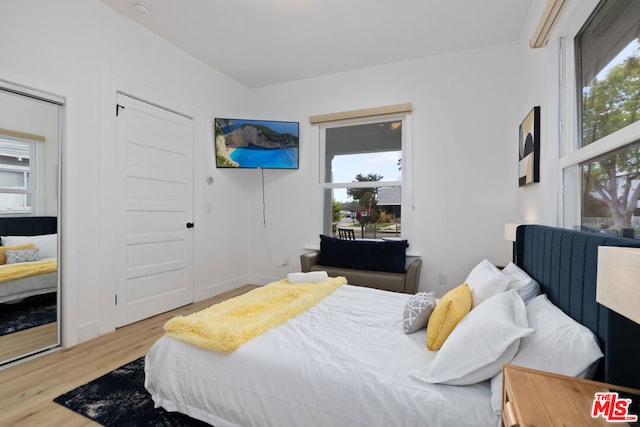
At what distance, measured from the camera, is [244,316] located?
1799 mm

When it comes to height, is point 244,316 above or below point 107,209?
below

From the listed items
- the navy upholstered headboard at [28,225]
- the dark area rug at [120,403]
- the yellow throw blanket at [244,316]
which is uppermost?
the navy upholstered headboard at [28,225]

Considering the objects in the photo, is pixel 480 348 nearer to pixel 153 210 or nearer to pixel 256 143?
pixel 153 210

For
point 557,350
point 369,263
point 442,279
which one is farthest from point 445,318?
point 442,279

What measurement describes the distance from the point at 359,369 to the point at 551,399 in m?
0.65

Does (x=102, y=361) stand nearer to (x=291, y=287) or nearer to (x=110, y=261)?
(x=110, y=261)

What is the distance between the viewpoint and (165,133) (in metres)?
3.31

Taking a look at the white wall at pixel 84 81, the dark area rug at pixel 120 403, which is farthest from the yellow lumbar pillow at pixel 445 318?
the white wall at pixel 84 81

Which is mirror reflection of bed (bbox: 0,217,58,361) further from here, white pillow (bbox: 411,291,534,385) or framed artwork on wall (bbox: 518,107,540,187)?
framed artwork on wall (bbox: 518,107,540,187)

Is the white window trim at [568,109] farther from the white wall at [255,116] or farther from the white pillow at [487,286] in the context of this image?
the white pillow at [487,286]

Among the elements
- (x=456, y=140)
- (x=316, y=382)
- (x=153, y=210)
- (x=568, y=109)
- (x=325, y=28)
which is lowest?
(x=316, y=382)

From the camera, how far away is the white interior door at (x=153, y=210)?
2.93 m

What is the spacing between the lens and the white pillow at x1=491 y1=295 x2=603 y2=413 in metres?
0.98

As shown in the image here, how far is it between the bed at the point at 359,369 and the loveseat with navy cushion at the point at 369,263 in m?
1.44
